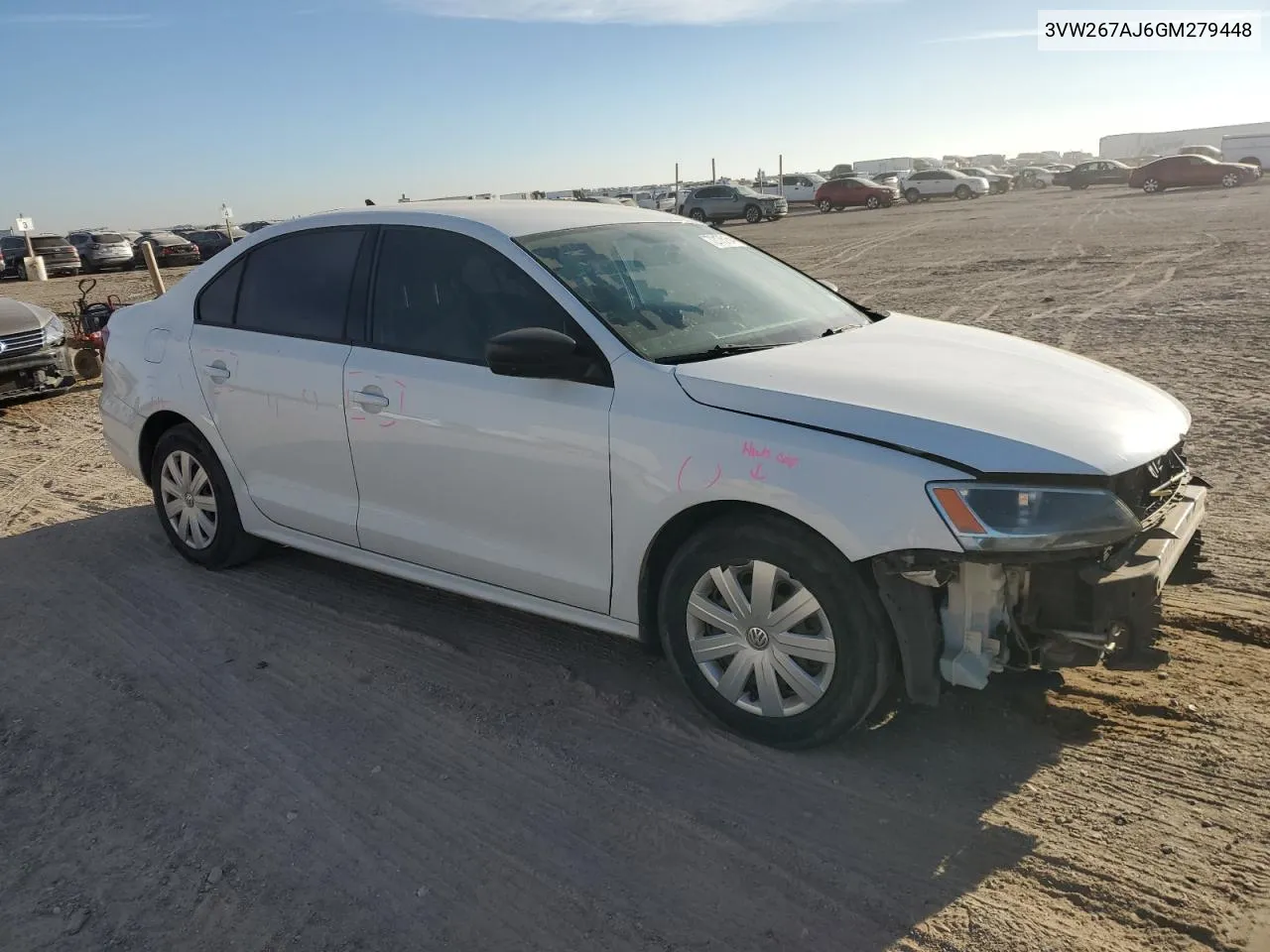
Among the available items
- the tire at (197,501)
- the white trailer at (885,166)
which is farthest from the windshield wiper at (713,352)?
the white trailer at (885,166)

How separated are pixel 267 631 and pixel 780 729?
8.21ft

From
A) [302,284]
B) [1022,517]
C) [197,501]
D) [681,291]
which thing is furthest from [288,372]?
[1022,517]

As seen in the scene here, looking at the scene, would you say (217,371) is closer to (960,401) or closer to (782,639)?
(782,639)

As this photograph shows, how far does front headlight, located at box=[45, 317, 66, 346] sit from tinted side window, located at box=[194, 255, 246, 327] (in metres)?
Result: 6.17

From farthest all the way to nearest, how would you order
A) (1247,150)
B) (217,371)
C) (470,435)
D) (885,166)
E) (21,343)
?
1. (885,166)
2. (1247,150)
3. (21,343)
4. (217,371)
5. (470,435)

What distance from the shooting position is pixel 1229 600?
434 centimetres

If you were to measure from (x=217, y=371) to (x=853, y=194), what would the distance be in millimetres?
45391

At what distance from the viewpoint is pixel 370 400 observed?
4258 mm

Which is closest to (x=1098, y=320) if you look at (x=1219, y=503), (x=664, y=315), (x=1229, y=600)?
(x=1219, y=503)

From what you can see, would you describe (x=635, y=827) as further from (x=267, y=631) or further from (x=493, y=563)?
(x=267, y=631)

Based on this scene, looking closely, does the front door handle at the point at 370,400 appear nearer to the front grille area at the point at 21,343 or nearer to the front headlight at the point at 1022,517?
the front headlight at the point at 1022,517

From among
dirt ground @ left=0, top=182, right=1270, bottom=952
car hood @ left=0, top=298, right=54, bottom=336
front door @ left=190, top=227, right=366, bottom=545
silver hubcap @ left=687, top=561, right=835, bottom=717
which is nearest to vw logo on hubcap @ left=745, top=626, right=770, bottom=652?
silver hubcap @ left=687, top=561, right=835, bottom=717

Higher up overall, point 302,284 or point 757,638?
point 302,284

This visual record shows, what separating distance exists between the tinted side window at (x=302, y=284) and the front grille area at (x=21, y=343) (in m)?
6.26
